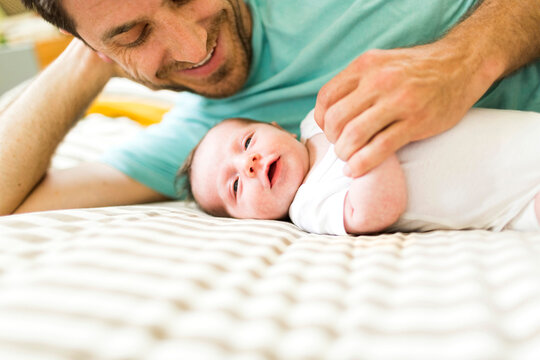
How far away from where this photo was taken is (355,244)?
0.70 metres

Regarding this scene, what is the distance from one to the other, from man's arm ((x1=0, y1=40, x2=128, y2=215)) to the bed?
55 cm

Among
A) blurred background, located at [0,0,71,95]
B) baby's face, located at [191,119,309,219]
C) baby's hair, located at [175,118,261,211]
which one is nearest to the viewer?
baby's face, located at [191,119,309,219]

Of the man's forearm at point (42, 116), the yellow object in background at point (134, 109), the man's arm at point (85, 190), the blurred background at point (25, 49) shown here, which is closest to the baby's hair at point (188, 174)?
the man's arm at point (85, 190)

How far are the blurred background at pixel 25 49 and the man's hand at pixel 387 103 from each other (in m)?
3.24

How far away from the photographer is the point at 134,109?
2176mm

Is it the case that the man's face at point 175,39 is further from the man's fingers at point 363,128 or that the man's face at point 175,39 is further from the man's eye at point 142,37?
the man's fingers at point 363,128

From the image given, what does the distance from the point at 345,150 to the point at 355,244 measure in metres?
0.16

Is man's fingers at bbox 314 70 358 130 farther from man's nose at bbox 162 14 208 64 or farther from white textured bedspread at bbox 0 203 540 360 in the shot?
man's nose at bbox 162 14 208 64

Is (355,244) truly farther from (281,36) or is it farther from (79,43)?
(79,43)

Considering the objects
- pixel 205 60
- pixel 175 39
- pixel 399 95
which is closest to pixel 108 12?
pixel 175 39

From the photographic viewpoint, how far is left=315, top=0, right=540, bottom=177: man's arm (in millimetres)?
727

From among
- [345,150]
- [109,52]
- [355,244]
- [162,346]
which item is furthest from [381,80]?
[109,52]

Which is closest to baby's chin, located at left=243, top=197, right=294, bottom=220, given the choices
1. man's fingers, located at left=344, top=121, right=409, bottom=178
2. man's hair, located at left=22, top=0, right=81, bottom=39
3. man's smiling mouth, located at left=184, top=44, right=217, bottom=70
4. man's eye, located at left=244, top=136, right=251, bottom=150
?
man's eye, located at left=244, top=136, right=251, bottom=150

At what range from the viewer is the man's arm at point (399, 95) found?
0.73 meters
